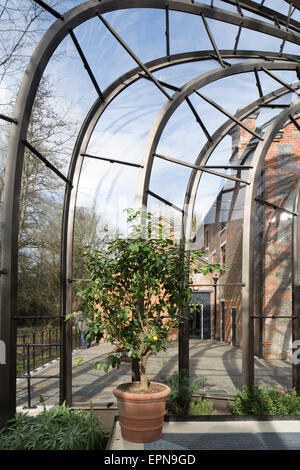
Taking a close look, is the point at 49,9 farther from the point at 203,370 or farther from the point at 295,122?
the point at 203,370

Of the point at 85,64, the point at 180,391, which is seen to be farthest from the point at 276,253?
the point at 85,64

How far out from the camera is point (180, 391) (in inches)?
230

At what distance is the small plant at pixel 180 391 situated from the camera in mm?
5594

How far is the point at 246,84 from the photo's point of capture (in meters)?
6.78

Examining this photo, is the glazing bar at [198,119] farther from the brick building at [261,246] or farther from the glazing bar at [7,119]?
the glazing bar at [7,119]

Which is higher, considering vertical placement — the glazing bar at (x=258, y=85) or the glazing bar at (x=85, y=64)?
the glazing bar at (x=258, y=85)

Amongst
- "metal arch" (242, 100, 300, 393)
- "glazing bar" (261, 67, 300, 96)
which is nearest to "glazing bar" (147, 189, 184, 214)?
"metal arch" (242, 100, 300, 393)

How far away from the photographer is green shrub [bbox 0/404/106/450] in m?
3.63

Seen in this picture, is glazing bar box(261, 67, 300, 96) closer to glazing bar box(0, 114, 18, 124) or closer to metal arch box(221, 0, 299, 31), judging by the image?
metal arch box(221, 0, 299, 31)

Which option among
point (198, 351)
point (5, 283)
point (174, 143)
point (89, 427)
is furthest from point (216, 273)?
point (5, 283)

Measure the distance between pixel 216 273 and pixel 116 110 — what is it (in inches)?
121

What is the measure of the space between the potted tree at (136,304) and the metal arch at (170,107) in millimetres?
1082

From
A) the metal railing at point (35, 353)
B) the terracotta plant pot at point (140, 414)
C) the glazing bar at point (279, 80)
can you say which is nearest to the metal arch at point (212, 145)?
the glazing bar at point (279, 80)
